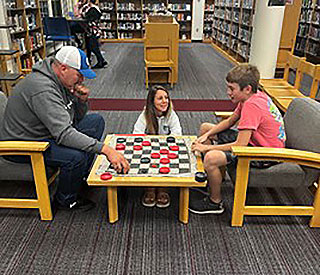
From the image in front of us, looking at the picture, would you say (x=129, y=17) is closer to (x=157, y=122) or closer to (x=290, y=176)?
(x=157, y=122)

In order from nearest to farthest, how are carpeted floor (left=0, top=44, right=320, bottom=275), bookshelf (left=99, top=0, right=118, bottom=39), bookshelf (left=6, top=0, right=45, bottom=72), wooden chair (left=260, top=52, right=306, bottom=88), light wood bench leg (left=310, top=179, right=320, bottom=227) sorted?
1. carpeted floor (left=0, top=44, right=320, bottom=275)
2. light wood bench leg (left=310, top=179, right=320, bottom=227)
3. wooden chair (left=260, top=52, right=306, bottom=88)
4. bookshelf (left=6, top=0, right=45, bottom=72)
5. bookshelf (left=99, top=0, right=118, bottom=39)

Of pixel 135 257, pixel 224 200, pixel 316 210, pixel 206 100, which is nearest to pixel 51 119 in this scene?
pixel 135 257

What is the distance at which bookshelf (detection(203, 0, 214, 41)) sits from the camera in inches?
439

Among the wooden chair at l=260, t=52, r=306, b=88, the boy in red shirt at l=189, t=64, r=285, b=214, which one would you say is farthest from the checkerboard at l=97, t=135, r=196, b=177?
the wooden chair at l=260, t=52, r=306, b=88

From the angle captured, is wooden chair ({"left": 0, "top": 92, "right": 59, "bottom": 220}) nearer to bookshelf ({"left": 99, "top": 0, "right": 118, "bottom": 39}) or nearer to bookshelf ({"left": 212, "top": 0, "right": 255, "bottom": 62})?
bookshelf ({"left": 212, "top": 0, "right": 255, "bottom": 62})

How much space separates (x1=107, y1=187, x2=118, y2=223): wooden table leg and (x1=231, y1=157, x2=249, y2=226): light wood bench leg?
76cm

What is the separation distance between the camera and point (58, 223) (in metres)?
2.08

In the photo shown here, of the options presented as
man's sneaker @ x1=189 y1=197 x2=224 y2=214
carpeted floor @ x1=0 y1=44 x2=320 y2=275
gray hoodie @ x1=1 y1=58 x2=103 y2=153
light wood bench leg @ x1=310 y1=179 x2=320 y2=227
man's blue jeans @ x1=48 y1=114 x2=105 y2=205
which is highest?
gray hoodie @ x1=1 y1=58 x2=103 y2=153

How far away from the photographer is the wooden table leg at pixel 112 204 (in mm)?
1953

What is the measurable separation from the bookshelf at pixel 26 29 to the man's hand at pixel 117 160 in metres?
3.96

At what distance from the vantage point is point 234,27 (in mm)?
8180

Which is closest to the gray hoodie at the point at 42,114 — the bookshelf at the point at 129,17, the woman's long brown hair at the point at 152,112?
the woman's long brown hair at the point at 152,112

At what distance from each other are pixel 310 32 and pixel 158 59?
4.19 meters

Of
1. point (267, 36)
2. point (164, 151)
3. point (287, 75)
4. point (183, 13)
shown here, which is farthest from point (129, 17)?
point (164, 151)
